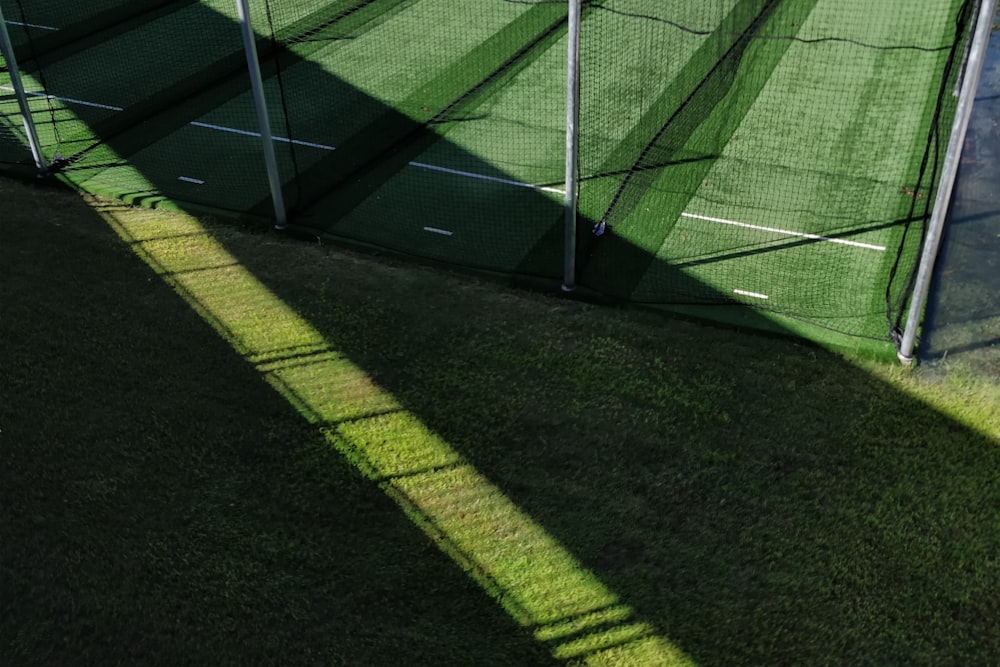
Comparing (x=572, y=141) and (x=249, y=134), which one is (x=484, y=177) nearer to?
(x=572, y=141)

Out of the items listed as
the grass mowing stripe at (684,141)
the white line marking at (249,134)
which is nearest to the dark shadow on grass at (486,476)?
the grass mowing stripe at (684,141)

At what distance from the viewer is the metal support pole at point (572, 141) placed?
7.05m

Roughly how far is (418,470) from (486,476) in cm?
46

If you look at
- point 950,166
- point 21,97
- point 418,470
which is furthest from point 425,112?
point 950,166

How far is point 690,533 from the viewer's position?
5953 mm

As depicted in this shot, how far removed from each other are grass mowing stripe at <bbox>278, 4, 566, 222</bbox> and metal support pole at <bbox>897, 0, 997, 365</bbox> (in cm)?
525

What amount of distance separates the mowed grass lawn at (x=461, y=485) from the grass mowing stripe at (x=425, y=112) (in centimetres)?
181

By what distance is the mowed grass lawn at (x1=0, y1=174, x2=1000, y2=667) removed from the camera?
5.40 metres

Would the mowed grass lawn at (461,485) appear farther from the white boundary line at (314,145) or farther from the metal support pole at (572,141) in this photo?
the white boundary line at (314,145)

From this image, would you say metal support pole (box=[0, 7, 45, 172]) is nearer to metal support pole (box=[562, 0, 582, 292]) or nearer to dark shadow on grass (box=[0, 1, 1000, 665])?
dark shadow on grass (box=[0, 1, 1000, 665])

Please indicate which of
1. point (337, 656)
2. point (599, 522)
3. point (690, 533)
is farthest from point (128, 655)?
point (690, 533)

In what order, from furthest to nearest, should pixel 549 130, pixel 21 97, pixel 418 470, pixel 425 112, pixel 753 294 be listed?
pixel 425 112
pixel 549 130
pixel 21 97
pixel 753 294
pixel 418 470

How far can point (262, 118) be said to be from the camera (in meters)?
8.84

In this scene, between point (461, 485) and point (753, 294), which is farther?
point (753, 294)
